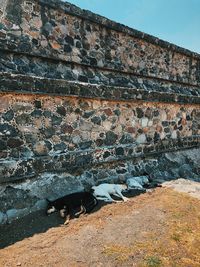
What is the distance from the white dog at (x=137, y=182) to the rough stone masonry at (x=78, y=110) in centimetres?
21

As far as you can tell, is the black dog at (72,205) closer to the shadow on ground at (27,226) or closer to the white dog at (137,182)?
the shadow on ground at (27,226)

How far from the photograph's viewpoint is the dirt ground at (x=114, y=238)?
335 cm

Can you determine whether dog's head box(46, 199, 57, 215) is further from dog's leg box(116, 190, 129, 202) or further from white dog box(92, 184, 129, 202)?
dog's leg box(116, 190, 129, 202)

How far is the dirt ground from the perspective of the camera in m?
3.35

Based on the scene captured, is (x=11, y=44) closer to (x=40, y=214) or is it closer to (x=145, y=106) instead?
(x=145, y=106)

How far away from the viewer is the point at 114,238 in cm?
384

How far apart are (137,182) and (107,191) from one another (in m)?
0.93

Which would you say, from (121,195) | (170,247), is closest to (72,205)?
(121,195)

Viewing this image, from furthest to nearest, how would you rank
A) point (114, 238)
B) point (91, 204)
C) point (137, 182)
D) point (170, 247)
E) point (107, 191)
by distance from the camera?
point (137, 182) → point (107, 191) → point (91, 204) → point (114, 238) → point (170, 247)

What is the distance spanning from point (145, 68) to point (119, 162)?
5187 millimetres

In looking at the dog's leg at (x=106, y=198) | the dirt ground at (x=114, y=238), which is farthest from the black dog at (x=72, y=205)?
the dog's leg at (x=106, y=198)

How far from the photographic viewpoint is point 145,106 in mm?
6781

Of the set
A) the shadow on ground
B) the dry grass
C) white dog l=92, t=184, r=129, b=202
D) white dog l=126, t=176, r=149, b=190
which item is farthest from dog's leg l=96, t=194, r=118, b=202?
the dry grass

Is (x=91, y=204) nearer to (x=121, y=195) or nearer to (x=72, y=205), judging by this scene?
(x=72, y=205)
